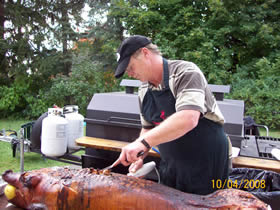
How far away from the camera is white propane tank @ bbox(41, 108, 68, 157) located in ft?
7.93

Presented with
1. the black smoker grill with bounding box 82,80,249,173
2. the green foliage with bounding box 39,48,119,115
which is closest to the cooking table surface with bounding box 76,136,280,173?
the black smoker grill with bounding box 82,80,249,173

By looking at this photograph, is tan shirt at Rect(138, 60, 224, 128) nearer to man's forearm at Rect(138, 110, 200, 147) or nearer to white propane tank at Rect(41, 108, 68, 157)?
man's forearm at Rect(138, 110, 200, 147)

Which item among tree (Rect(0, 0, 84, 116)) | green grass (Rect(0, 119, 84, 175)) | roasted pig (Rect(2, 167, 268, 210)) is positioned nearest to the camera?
roasted pig (Rect(2, 167, 268, 210))

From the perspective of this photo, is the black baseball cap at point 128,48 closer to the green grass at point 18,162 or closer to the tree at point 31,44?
the green grass at point 18,162

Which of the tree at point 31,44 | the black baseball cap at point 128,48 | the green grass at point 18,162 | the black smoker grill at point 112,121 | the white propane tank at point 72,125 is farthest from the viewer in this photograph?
the tree at point 31,44

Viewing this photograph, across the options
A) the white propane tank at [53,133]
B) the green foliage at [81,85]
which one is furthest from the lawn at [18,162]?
the green foliage at [81,85]

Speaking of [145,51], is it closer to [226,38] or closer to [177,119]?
[177,119]

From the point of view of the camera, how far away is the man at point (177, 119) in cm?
132

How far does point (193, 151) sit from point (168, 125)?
0.40 meters

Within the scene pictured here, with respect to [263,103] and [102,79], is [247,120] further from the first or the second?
[102,79]

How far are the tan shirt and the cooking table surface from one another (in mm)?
714

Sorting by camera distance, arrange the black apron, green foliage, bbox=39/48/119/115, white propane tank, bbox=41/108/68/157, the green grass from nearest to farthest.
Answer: the black apron → white propane tank, bbox=41/108/68/157 → the green grass → green foliage, bbox=39/48/119/115

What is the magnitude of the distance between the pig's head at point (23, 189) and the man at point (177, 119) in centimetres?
52

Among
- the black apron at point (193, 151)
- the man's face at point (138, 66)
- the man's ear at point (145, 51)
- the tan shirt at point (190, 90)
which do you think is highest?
the man's ear at point (145, 51)
